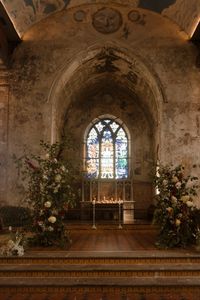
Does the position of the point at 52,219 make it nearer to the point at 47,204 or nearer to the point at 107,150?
the point at 47,204

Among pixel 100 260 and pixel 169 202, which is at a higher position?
pixel 169 202

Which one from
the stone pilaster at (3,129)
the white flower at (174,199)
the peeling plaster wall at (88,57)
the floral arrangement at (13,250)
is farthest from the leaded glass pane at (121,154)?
the floral arrangement at (13,250)

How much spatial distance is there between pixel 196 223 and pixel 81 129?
30.0ft

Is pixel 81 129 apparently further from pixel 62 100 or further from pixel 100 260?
pixel 100 260

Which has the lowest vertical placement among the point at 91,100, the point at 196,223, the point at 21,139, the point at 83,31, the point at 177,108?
the point at 196,223

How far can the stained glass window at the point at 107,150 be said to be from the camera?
674 inches

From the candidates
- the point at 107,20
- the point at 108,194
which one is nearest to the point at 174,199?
the point at 107,20

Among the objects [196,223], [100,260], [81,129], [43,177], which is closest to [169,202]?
[196,223]

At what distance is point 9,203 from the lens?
12.4 meters

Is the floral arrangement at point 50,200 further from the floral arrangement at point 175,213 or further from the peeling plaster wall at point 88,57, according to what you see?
the peeling plaster wall at point 88,57

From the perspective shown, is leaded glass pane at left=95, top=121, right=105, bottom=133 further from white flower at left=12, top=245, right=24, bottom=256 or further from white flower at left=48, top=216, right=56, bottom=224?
white flower at left=12, top=245, right=24, bottom=256

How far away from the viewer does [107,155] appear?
17.3m

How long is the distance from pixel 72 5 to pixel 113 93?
547 cm

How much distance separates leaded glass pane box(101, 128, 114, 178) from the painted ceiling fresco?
6200 millimetres
